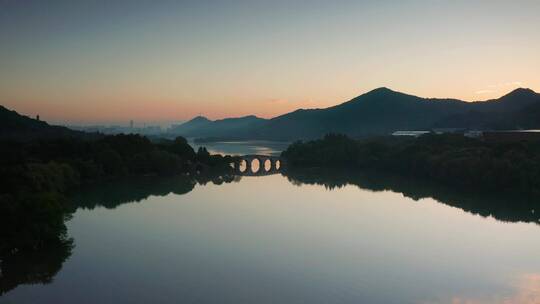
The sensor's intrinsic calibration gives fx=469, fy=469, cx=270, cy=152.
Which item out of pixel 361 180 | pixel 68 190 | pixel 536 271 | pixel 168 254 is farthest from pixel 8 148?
pixel 536 271

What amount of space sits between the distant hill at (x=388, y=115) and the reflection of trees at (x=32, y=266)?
57903mm

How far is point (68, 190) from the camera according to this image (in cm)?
2559

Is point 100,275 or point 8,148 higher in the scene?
point 8,148

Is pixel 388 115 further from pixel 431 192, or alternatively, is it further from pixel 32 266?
pixel 32 266

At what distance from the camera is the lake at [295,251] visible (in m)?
10.8

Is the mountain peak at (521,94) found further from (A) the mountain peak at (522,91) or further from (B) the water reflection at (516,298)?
(B) the water reflection at (516,298)

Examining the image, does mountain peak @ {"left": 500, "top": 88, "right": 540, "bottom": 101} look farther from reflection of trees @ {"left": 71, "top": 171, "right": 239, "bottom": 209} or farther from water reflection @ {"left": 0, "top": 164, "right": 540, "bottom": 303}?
reflection of trees @ {"left": 71, "top": 171, "right": 239, "bottom": 209}

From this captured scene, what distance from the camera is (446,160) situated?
30.8m

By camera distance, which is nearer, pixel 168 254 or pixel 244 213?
pixel 168 254

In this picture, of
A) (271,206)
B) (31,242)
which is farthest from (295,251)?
(271,206)

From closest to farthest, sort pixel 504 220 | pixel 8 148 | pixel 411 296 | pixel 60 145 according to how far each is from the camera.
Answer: pixel 411 296 → pixel 504 220 → pixel 8 148 → pixel 60 145

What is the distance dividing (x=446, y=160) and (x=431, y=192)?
4820mm

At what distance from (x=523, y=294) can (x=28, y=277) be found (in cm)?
1185

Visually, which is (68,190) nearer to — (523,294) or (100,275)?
(100,275)
